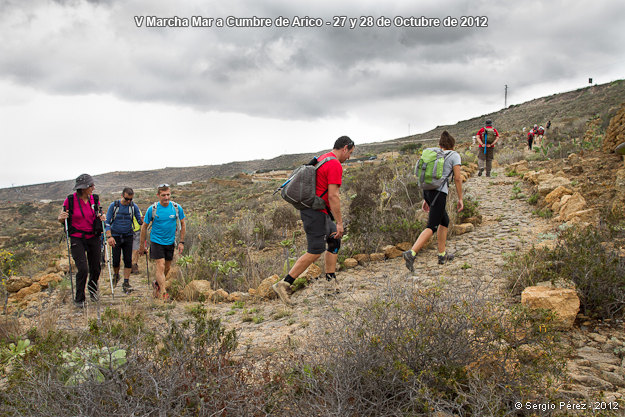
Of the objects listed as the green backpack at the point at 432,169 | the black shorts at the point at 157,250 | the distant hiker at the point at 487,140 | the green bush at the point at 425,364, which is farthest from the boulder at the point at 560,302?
the distant hiker at the point at 487,140

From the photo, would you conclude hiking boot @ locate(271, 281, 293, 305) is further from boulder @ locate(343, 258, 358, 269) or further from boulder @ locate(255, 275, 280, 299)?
boulder @ locate(343, 258, 358, 269)

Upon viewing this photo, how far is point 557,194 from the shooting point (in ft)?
22.1

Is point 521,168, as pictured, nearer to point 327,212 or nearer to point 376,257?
point 376,257

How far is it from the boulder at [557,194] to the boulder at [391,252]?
10.5ft

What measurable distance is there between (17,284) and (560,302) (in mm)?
8898

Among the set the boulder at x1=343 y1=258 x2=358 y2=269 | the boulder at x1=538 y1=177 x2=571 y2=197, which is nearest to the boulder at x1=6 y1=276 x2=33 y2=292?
the boulder at x1=343 y1=258 x2=358 y2=269

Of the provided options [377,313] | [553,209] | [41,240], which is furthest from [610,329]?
[41,240]

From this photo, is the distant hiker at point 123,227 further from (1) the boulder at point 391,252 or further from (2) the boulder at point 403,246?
(2) the boulder at point 403,246

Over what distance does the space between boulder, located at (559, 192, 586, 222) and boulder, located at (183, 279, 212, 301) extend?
18.2 feet

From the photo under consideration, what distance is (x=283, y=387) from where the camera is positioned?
2.14 meters

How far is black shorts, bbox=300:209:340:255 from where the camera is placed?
13.1ft

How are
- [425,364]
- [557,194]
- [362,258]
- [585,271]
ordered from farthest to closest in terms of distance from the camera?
[557,194]
[362,258]
[585,271]
[425,364]

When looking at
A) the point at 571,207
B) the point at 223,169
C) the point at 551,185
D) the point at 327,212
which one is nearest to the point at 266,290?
the point at 327,212

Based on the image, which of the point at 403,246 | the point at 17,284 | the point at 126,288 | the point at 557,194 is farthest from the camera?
the point at 17,284
